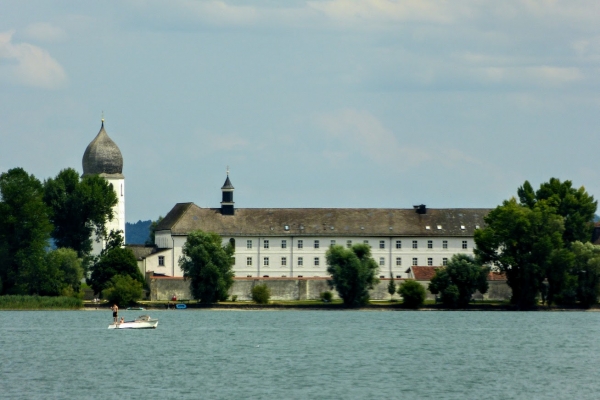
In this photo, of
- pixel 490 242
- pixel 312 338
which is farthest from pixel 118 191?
pixel 312 338

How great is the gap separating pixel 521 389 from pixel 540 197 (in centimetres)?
5046

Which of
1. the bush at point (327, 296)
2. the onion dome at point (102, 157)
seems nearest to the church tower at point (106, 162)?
the onion dome at point (102, 157)

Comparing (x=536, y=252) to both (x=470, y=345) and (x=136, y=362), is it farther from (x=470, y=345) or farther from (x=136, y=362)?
(x=136, y=362)

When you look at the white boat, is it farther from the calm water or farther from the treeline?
the treeline

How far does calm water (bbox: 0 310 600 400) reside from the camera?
39.2 metres

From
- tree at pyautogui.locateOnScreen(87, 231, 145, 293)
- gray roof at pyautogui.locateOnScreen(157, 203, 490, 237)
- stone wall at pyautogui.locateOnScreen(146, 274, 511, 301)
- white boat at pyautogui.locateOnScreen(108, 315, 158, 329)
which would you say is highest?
gray roof at pyautogui.locateOnScreen(157, 203, 490, 237)

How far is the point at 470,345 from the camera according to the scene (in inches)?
2179

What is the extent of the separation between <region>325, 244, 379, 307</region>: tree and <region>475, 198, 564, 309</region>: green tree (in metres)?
7.22

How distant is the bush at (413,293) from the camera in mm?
81938

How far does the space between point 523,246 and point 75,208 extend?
3215cm

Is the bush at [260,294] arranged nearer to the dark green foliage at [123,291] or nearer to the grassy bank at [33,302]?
the dark green foliage at [123,291]

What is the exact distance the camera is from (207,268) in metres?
81.6

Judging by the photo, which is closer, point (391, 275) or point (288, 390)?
point (288, 390)

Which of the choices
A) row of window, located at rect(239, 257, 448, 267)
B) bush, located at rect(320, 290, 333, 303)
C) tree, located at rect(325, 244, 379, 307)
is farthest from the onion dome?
tree, located at rect(325, 244, 379, 307)
